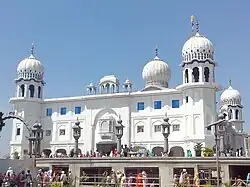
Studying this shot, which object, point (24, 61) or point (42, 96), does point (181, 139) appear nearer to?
point (42, 96)

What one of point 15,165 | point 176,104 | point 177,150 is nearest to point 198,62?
point 176,104

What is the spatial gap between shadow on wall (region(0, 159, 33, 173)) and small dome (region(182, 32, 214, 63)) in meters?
22.9

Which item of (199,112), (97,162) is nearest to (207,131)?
(199,112)

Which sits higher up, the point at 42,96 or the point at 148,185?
the point at 42,96

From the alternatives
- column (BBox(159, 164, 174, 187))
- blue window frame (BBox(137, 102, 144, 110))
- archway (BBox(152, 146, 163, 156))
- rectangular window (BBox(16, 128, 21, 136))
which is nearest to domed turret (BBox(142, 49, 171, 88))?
blue window frame (BBox(137, 102, 144, 110))

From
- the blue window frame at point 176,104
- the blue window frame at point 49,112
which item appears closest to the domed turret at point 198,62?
the blue window frame at point 176,104

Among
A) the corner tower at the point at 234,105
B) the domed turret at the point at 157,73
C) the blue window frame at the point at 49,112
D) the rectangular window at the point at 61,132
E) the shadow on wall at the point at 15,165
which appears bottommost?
the shadow on wall at the point at 15,165

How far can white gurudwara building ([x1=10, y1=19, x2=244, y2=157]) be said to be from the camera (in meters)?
42.3

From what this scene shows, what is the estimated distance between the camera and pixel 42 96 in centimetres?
5238

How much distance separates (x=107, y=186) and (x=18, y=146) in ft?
93.7

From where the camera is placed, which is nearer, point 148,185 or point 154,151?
point 148,185

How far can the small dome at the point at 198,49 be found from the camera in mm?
43531

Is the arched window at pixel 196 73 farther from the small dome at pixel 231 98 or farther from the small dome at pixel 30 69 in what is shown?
the small dome at pixel 30 69

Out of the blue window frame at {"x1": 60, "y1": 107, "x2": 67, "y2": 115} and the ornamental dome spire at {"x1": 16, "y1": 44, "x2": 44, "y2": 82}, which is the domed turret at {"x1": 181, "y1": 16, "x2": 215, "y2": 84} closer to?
Answer: the blue window frame at {"x1": 60, "y1": 107, "x2": 67, "y2": 115}
